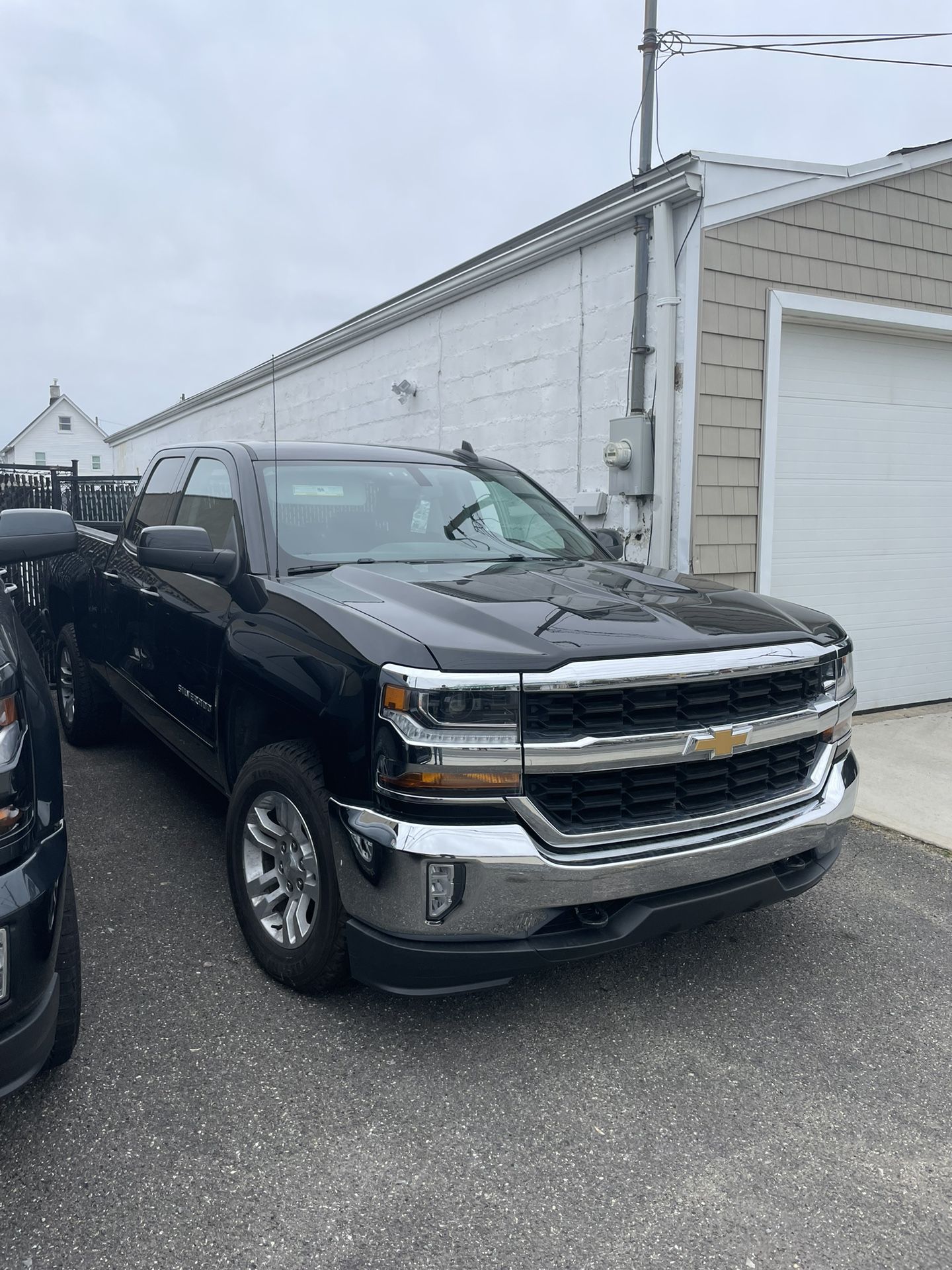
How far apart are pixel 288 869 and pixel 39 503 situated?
6.84 metres

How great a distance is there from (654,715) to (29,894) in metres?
1.61

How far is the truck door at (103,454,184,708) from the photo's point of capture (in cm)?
450

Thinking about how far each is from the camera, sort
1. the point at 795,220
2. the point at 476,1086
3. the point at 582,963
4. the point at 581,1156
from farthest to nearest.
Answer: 1. the point at 795,220
2. the point at 582,963
3. the point at 476,1086
4. the point at 581,1156

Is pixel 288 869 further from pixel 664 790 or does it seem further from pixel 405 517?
pixel 405 517

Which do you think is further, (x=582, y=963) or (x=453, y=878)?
(x=582, y=963)

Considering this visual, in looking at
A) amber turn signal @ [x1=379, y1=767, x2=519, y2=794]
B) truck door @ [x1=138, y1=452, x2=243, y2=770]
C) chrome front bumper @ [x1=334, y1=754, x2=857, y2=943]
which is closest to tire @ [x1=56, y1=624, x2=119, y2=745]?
truck door @ [x1=138, y1=452, x2=243, y2=770]

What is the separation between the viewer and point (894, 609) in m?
7.42

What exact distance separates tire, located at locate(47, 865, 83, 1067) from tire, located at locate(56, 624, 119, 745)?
315 cm

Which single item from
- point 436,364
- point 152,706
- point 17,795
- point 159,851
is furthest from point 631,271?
point 17,795

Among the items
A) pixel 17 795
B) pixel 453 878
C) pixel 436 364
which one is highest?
pixel 436 364

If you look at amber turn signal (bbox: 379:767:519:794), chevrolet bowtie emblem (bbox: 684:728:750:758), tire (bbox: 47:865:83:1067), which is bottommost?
tire (bbox: 47:865:83:1067)

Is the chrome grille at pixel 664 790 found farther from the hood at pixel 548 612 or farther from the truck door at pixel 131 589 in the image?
the truck door at pixel 131 589

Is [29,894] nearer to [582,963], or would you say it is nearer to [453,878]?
[453,878]

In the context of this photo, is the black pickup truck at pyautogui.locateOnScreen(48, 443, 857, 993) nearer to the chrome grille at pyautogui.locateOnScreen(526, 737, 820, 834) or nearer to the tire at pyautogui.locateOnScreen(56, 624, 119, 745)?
the chrome grille at pyautogui.locateOnScreen(526, 737, 820, 834)
